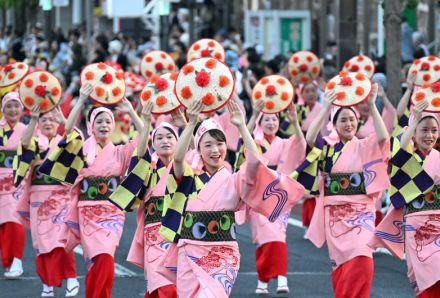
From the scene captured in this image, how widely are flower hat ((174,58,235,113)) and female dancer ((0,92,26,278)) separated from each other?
494cm

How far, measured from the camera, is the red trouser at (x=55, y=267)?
1348 centimetres

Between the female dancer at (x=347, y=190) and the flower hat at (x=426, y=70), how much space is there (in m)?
2.68

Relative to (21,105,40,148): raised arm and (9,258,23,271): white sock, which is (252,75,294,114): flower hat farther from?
(9,258,23,271): white sock

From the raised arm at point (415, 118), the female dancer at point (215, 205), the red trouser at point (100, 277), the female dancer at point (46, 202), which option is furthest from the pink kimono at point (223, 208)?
the female dancer at point (46, 202)

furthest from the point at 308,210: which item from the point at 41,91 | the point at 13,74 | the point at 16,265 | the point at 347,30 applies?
the point at 41,91

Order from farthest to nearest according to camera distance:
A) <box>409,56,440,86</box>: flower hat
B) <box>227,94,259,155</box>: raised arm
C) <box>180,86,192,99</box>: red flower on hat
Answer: <box>409,56,440,86</box>: flower hat < <box>180,86,192,99</box>: red flower on hat < <box>227,94,259,155</box>: raised arm

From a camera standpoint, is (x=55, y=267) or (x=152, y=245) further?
(x=55, y=267)

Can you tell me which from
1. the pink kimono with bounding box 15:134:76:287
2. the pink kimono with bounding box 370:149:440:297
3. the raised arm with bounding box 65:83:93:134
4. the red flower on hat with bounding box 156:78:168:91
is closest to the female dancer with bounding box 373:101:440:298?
the pink kimono with bounding box 370:149:440:297

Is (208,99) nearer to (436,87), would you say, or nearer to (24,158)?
(436,87)

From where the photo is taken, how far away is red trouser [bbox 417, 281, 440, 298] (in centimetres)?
1088

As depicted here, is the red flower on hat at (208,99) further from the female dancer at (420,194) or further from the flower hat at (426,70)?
the flower hat at (426,70)

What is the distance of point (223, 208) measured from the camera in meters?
9.84

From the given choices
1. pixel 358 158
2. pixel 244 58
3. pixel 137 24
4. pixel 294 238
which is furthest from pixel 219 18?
pixel 358 158

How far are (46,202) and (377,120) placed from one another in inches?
146
